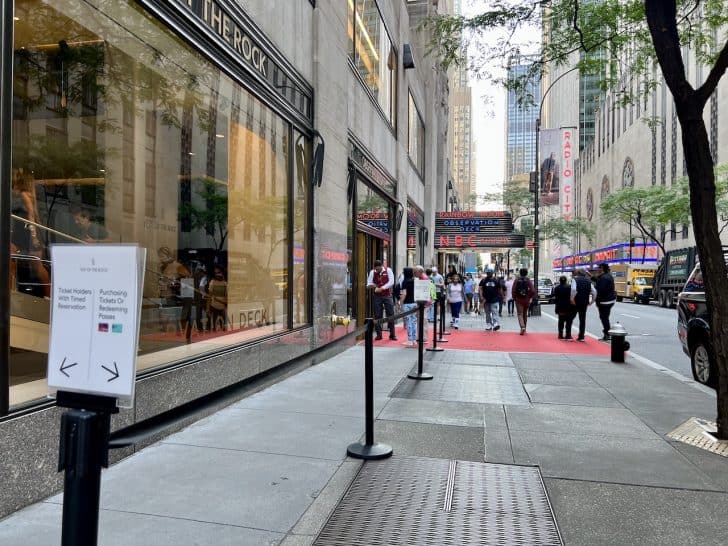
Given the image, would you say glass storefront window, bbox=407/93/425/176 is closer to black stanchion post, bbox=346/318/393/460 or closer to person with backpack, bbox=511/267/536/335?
person with backpack, bbox=511/267/536/335

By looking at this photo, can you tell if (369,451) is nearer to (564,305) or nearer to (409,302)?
(409,302)

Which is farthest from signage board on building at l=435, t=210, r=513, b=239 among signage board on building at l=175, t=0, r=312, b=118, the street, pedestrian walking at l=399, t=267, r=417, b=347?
signage board on building at l=175, t=0, r=312, b=118

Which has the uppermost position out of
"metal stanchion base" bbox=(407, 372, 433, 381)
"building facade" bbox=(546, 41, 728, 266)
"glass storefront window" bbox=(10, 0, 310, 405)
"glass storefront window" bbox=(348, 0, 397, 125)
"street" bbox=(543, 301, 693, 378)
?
"building facade" bbox=(546, 41, 728, 266)

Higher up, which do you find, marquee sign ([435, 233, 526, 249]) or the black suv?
marquee sign ([435, 233, 526, 249])

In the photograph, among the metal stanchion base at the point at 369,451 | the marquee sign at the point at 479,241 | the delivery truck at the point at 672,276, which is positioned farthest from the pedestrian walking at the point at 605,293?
the delivery truck at the point at 672,276

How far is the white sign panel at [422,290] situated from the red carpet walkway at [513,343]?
1909mm

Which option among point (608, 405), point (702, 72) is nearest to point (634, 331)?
point (608, 405)

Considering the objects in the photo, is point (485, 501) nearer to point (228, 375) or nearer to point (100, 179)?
point (228, 375)

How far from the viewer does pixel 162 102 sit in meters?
7.33

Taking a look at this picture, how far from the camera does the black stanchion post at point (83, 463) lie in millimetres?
1919

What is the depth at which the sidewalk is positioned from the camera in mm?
3465

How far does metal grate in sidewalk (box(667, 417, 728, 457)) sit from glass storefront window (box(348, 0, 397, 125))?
31.3ft

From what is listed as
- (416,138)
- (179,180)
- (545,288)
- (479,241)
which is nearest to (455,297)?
(416,138)

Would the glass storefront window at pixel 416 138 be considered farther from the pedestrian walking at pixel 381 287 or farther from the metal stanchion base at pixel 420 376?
the metal stanchion base at pixel 420 376
